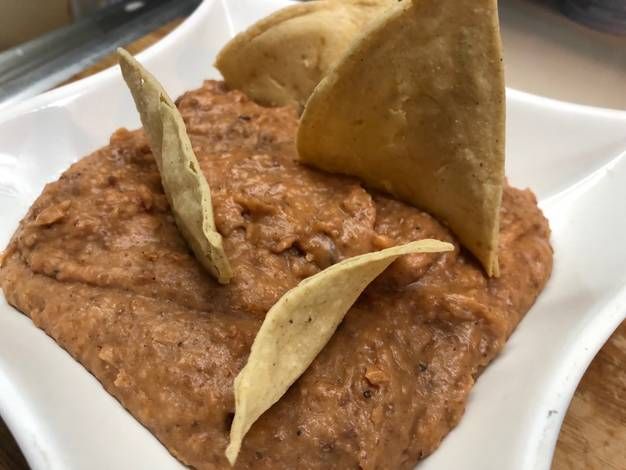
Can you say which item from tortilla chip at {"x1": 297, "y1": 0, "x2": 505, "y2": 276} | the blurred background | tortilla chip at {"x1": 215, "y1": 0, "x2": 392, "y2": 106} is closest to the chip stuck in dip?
tortilla chip at {"x1": 297, "y1": 0, "x2": 505, "y2": 276}

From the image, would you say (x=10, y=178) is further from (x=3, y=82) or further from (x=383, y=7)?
(x=383, y=7)

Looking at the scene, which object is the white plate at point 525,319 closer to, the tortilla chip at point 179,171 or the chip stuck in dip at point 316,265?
the chip stuck in dip at point 316,265

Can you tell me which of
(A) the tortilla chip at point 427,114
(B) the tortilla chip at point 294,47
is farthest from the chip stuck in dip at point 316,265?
(B) the tortilla chip at point 294,47

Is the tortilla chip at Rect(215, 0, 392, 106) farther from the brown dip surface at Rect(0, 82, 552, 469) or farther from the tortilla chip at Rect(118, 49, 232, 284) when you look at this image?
the tortilla chip at Rect(118, 49, 232, 284)

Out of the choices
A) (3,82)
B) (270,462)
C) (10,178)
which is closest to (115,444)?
(270,462)

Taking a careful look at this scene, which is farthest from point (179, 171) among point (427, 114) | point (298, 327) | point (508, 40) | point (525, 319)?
point (508, 40)
